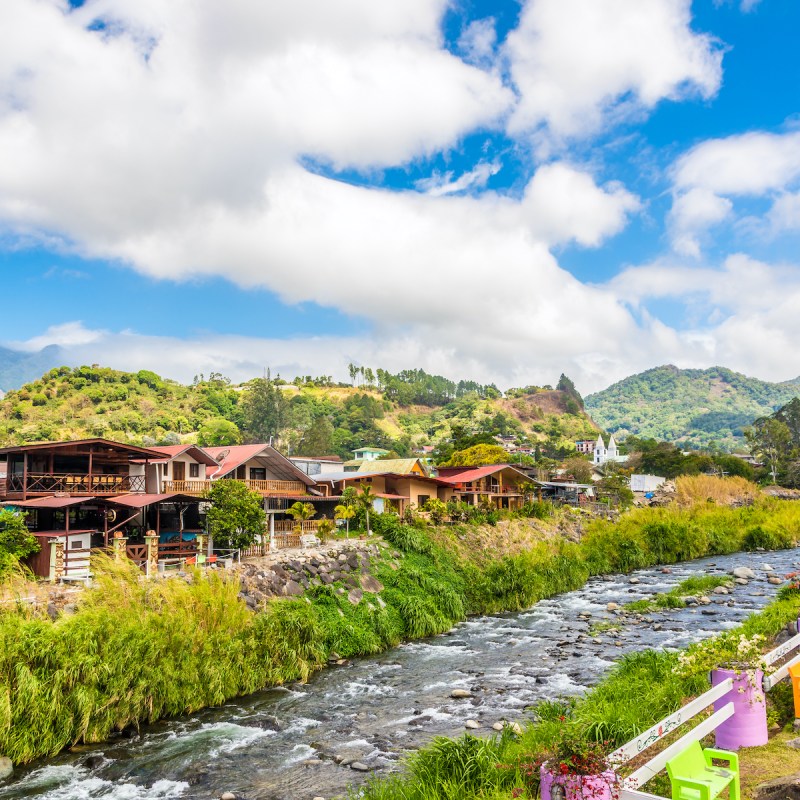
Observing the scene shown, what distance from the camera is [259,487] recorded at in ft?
129

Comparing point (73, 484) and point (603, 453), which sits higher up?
point (603, 453)

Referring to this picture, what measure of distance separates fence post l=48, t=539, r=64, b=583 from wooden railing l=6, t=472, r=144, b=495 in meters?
5.07

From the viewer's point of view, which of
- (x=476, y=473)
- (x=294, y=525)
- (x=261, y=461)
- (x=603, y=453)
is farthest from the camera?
(x=603, y=453)

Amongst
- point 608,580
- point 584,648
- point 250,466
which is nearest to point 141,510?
point 250,466

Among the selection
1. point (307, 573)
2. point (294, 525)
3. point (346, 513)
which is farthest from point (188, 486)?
point (307, 573)

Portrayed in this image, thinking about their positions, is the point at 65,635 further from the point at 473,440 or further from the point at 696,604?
the point at 473,440

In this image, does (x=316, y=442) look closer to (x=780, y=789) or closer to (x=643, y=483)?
(x=643, y=483)

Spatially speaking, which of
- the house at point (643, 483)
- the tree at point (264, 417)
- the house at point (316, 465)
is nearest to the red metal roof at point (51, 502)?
the house at point (316, 465)

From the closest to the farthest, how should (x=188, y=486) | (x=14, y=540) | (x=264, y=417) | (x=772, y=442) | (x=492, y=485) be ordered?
(x=14, y=540) → (x=188, y=486) → (x=492, y=485) → (x=264, y=417) → (x=772, y=442)

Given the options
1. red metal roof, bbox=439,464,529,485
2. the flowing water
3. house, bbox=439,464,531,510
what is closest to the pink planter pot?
the flowing water

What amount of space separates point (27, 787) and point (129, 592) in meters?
5.77

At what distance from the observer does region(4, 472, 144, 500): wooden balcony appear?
27.5 metres

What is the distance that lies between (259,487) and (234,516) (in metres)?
11.9

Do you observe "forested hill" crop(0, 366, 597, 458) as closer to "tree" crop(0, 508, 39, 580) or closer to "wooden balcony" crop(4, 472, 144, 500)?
"wooden balcony" crop(4, 472, 144, 500)
